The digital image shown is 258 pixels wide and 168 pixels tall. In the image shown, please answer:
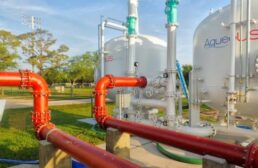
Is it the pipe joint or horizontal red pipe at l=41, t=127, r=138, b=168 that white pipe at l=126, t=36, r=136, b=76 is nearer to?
horizontal red pipe at l=41, t=127, r=138, b=168

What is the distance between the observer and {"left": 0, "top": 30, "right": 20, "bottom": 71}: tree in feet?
84.9

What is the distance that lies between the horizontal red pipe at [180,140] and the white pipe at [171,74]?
1.43 meters

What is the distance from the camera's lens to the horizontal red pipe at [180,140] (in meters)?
3.65

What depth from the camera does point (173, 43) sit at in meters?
7.26

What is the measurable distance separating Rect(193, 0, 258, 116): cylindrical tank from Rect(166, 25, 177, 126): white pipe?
63cm

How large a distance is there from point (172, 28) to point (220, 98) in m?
2.32

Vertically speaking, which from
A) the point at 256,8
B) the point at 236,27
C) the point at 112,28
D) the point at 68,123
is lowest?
the point at 68,123

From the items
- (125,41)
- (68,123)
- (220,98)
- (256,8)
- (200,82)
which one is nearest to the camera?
(256,8)

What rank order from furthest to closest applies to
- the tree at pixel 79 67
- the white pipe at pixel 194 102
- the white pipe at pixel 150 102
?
the tree at pixel 79 67 → the white pipe at pixel 150 102 → the white pipe at pixel 194 102

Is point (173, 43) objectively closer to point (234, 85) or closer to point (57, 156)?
point (234, 85)

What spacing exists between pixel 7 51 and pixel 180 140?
26217 millimetres

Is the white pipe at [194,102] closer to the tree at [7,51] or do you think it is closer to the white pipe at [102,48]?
the white pipe at [102,48]

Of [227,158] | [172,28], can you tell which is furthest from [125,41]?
[227,158]

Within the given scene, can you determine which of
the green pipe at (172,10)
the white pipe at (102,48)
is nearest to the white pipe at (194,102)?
the green pipe at (172,10)
